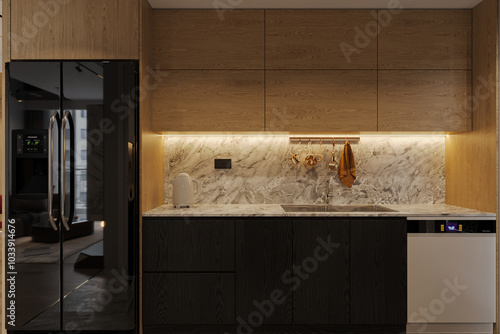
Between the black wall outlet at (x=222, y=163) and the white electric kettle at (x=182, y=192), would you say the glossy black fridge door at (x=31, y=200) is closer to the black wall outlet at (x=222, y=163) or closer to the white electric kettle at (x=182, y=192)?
the white electric kettle at (x=182, y=192)

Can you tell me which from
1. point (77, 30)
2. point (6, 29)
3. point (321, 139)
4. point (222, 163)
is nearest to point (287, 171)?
point (321, 139)

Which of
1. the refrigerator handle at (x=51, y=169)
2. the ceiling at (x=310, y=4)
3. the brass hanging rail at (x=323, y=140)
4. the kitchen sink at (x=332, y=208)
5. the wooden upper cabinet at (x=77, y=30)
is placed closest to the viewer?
the refrigerator handle at (x=51, y=169)

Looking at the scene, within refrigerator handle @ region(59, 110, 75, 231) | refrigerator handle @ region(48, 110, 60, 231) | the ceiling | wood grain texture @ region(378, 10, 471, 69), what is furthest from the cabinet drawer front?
wood grain texture @ region(378, 10, 471, 69)

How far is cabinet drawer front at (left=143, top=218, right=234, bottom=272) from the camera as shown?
237 cm

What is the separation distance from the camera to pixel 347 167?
2.93 metres

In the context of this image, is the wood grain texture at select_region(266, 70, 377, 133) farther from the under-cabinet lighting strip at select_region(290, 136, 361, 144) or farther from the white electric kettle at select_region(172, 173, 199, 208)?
the white electric kettle at select_region(172, 173, 199, 208)

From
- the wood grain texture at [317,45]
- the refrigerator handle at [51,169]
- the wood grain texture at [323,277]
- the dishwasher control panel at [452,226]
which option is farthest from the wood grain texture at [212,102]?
the dishwasher control panel at [452,226]

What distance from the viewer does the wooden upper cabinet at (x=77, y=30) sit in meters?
2.34

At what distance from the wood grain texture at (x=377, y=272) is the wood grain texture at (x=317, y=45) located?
1.16 meters

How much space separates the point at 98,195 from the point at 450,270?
91.5 inches

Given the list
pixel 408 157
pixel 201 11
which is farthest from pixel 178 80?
pixel 408 157

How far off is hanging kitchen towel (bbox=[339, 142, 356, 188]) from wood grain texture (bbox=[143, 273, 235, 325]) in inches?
47.7

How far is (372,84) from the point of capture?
2.64 meters

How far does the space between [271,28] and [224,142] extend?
3.14 ft
